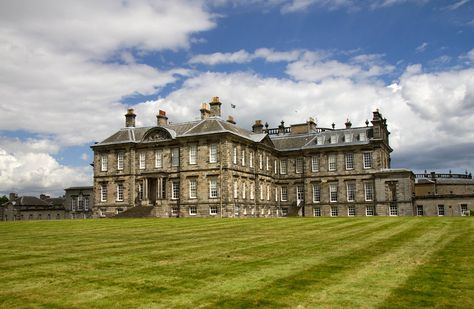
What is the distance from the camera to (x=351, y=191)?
5766cm

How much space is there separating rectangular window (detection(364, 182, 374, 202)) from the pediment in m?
22.7

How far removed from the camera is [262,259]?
12875 millimetres

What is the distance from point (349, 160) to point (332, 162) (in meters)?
2.03

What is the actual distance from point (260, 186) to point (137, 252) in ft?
135

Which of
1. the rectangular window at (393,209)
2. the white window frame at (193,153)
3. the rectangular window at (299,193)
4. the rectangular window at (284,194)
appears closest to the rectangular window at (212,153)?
the white window frame at (193,153)

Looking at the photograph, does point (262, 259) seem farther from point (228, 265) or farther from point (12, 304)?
point (12, 304)

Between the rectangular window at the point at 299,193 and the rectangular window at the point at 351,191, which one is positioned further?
the rectangular window at the point at 299,193

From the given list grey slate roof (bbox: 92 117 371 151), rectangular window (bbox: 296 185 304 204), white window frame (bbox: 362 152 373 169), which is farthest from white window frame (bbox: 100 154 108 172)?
white window frame (bbox: 362 152 373 169)

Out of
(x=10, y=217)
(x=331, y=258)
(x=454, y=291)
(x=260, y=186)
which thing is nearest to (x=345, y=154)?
(x=260, y=186)

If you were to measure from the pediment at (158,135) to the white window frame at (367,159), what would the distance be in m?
22.1

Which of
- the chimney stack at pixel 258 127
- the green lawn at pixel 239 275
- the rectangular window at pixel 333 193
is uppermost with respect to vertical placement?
the chimney stack at pixel 258 127

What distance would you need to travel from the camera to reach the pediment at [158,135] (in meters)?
51.8

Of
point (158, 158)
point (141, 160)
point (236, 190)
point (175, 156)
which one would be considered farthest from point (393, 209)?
point (141, 160)

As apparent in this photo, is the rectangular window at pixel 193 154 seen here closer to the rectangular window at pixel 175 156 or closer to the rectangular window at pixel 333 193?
the rectangular window at pixel 175 156
